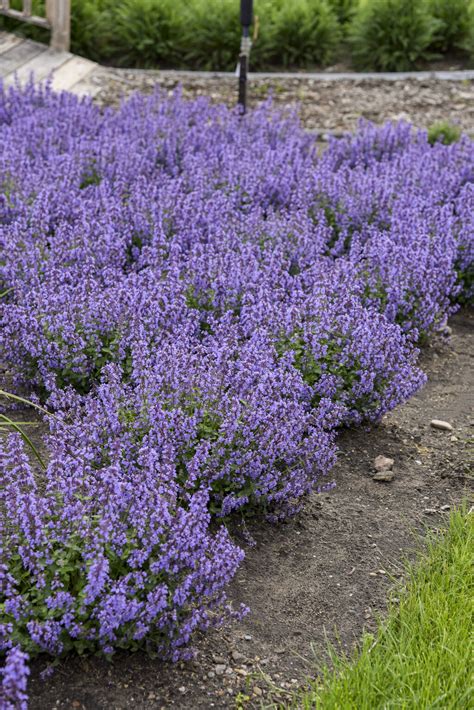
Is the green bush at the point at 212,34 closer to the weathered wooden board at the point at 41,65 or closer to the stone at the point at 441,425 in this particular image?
the weathered wooden board at the point at 41,65

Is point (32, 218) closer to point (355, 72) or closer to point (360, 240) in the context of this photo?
point (360, 240)

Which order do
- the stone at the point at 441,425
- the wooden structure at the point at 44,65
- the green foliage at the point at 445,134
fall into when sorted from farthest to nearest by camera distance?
the wooden structure at the point at 44,65 → the green foliage at the point at 445,134 → the stone at the point at 441,425

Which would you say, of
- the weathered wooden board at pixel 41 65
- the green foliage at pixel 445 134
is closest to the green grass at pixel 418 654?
the green foliage at pixel 445 134

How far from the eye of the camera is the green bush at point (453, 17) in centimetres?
1090

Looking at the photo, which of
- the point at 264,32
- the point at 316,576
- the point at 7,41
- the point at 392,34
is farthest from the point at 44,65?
the point at 316,576

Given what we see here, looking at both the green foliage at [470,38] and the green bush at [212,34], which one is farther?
the green foliage at [470,38]

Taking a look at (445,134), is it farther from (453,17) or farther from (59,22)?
(59,22)

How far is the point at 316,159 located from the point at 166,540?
4.69m

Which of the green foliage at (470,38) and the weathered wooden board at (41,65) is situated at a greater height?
the green foliage at (470,38)

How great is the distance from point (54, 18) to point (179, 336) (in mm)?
6922

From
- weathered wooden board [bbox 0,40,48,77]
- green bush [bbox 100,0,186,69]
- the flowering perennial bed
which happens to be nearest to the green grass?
the flowering perennial bed

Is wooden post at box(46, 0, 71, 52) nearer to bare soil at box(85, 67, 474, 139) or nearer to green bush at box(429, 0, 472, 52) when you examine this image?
bare soil at box(85, 67, 474, 139)

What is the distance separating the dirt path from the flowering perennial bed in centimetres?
10

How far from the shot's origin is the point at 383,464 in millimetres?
3949
